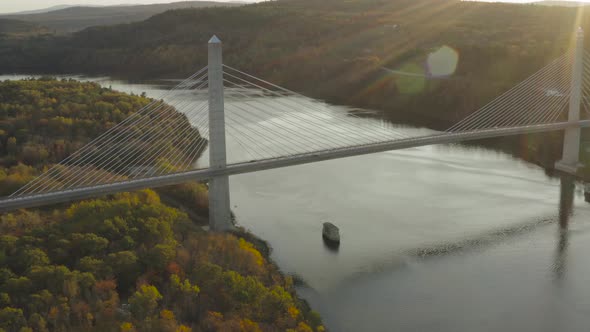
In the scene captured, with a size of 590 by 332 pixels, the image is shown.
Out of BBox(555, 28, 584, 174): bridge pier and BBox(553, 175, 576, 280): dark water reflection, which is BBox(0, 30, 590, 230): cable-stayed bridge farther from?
BBox(553, 175, 576, 280): dark water reflection

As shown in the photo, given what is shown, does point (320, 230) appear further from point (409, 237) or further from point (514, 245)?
point (514, 245)

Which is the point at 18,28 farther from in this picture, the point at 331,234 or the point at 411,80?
the point at 331,234

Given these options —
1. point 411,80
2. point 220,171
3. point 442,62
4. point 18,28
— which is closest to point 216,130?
point 220,171

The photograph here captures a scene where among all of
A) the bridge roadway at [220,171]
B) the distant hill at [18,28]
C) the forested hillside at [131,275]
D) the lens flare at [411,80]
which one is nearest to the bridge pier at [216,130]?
the bridge roadway at [220,171]

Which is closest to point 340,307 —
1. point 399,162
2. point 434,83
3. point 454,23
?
point 399,162

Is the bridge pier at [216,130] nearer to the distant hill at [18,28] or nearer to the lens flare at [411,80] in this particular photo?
the lens flare at [411,80]

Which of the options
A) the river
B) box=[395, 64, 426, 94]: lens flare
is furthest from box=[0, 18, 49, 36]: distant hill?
the river

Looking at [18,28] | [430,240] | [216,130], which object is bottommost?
[430,240]
